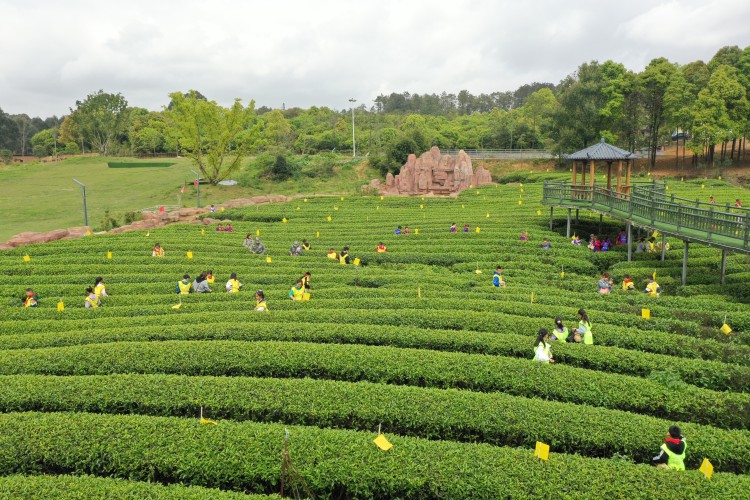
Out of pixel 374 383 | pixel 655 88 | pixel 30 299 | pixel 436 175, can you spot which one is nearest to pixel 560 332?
pixel 374 383

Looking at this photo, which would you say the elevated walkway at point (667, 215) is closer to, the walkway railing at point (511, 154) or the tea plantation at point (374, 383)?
the tea plantation at point (374, 383)

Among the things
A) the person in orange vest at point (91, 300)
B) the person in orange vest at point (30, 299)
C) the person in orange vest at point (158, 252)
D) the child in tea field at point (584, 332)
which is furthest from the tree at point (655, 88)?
the person in orange vest at point (30, 299)

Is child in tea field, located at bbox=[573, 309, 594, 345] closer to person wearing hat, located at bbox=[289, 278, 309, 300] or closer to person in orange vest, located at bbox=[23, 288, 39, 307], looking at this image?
person wearing hat, located at bbox=[289, 278, 309, 300]

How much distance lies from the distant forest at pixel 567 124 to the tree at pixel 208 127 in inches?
43.4

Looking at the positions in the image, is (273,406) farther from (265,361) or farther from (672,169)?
(672,169)

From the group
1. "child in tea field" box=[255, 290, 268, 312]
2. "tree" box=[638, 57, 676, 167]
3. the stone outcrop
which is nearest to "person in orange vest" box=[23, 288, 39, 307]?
"child in tea field" box=[255, 290, 268, 312]

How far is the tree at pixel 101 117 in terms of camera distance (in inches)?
3455

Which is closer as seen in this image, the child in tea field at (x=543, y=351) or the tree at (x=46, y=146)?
the child in tea field at (x=543, y=351)

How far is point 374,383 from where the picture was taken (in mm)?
11625

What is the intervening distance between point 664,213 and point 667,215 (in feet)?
0.69

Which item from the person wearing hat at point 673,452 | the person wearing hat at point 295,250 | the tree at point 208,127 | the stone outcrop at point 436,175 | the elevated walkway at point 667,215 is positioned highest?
the tree at point 208,127

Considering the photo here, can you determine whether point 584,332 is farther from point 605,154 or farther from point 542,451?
point 605,154

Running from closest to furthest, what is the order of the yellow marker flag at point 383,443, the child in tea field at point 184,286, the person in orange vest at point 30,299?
the yellow marker flag at point 383,443 → the person in orange vest at point 30,299 → the child in tea field at point 184,286

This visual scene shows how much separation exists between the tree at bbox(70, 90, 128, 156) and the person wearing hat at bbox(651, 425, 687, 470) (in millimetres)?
97834
